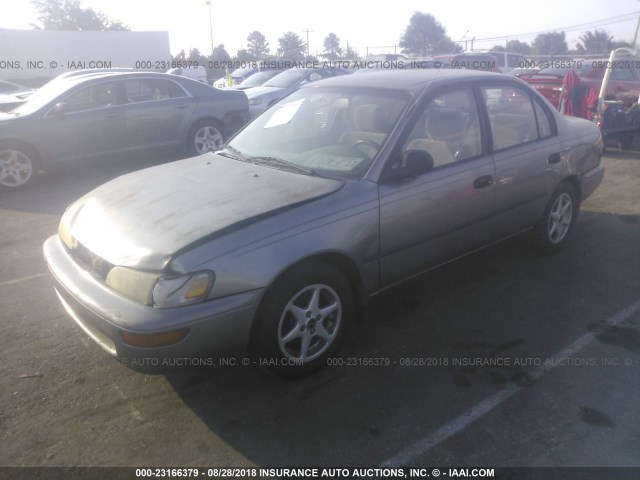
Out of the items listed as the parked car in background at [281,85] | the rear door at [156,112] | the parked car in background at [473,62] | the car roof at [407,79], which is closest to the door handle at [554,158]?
the car roof at [407,79]

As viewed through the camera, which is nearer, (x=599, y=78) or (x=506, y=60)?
(x=599, y=78)

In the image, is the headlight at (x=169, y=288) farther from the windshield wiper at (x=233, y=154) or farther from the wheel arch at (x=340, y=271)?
the windshield wiper at (x=233, y=154)

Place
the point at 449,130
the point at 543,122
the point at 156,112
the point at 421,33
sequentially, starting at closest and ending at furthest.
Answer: the point at 449,130
the point at 543,122
the point at 156,112
the point at 421,33

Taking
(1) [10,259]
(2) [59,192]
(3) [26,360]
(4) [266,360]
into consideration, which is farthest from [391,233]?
(2) [59,192]

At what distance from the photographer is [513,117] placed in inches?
173

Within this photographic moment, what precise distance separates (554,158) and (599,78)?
9.73 m

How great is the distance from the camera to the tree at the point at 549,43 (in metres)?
64.3

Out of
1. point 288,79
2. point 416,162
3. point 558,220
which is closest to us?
point 416,162

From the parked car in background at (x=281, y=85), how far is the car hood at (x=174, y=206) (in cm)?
856

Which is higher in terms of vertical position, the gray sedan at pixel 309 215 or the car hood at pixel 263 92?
the car hood at pixel 263 92

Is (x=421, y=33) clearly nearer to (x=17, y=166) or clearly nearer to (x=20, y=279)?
(x=17, y=166)

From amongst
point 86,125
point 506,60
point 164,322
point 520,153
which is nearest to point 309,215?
point 164,322

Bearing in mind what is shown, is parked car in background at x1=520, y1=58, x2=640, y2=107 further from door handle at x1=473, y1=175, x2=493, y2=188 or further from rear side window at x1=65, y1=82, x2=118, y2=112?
door handle at x1=473, y1=175, x2=493, y2=188

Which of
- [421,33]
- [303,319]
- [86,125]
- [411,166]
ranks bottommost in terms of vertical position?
[303,319]
